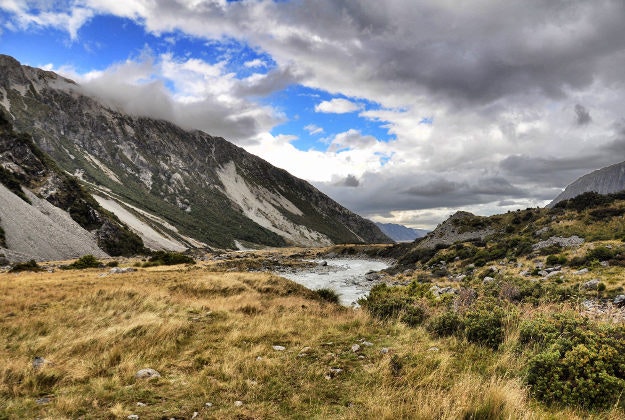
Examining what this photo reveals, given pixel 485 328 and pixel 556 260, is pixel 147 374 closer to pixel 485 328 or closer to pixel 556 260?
pixel 485 328

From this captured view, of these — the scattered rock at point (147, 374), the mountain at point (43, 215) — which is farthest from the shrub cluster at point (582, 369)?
the mountain at point (43, 215)

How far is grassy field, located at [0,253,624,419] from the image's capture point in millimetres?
6297

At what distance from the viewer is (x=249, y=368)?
8.45 m

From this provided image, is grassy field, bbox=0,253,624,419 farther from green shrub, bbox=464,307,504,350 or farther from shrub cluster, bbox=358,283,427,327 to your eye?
shrub cluster, bbox=358,283,427,327

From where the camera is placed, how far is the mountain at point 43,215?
6316 cm

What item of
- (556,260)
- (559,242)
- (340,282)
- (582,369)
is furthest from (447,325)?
(340,282)

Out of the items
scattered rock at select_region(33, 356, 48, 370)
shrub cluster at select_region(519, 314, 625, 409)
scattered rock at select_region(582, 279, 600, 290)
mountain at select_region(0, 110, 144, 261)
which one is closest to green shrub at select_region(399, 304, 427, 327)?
shrub cluster at select_region(519, 314, 625, 409)

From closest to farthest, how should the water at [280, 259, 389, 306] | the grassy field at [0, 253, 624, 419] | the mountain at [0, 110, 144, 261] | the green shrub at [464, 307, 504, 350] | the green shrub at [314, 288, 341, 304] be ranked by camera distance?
the grassy field at [0, 253, 624, 419], the green shrub at [464, 307, 504, 350], the green shrub at [314, 288, 341, 304], the water at [280, 259, 389, 306], the mountain at [0, 110, 144, 261]

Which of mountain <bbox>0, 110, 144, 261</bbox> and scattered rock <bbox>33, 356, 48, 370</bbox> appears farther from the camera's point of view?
mountain <bbox>0, 110, 144, 261</bbox>

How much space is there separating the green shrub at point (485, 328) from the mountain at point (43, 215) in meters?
66.4

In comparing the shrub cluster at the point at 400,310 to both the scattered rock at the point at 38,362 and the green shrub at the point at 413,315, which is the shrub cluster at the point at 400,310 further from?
the scattered rock at the point at 38,362

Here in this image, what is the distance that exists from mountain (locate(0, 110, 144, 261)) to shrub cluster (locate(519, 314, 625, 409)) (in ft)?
225

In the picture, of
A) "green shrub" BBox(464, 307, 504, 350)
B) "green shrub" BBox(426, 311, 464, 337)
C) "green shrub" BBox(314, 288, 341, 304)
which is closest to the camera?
"green shrub" BBox(464, 307, 504, 350)

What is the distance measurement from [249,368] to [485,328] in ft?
22.1
